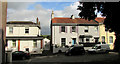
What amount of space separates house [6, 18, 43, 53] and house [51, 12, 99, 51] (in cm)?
386

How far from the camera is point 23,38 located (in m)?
30.1

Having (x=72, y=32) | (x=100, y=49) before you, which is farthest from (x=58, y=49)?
(x=100, y=49)

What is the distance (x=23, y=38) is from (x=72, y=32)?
38.3 feet

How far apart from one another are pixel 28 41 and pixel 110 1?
23.0 meters

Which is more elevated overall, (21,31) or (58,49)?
(21,31)

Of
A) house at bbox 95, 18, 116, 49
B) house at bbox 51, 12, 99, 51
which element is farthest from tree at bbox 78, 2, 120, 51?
house at bbox 95, 18, 116, 49

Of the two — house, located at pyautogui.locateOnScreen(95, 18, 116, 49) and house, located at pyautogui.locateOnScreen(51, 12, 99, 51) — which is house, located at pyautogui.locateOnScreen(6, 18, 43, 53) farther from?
house, located at pyautogui.locateOnScreen(95, 18, 116, 49)

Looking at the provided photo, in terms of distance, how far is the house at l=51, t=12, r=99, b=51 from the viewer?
3123 cm

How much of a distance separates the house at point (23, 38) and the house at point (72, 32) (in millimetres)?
3860

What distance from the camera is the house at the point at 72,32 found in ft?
102

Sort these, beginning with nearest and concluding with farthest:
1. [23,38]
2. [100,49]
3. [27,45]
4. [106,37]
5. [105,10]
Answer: [105,10], [100,49], [23,38], [27,45], [106,37]

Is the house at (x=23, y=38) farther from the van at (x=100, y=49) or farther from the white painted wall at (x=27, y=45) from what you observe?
the van at (x=100, y=49)

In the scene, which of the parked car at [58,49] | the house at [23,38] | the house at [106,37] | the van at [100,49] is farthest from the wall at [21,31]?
the house at [106,37]

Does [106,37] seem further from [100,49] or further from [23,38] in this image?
[23,38]
